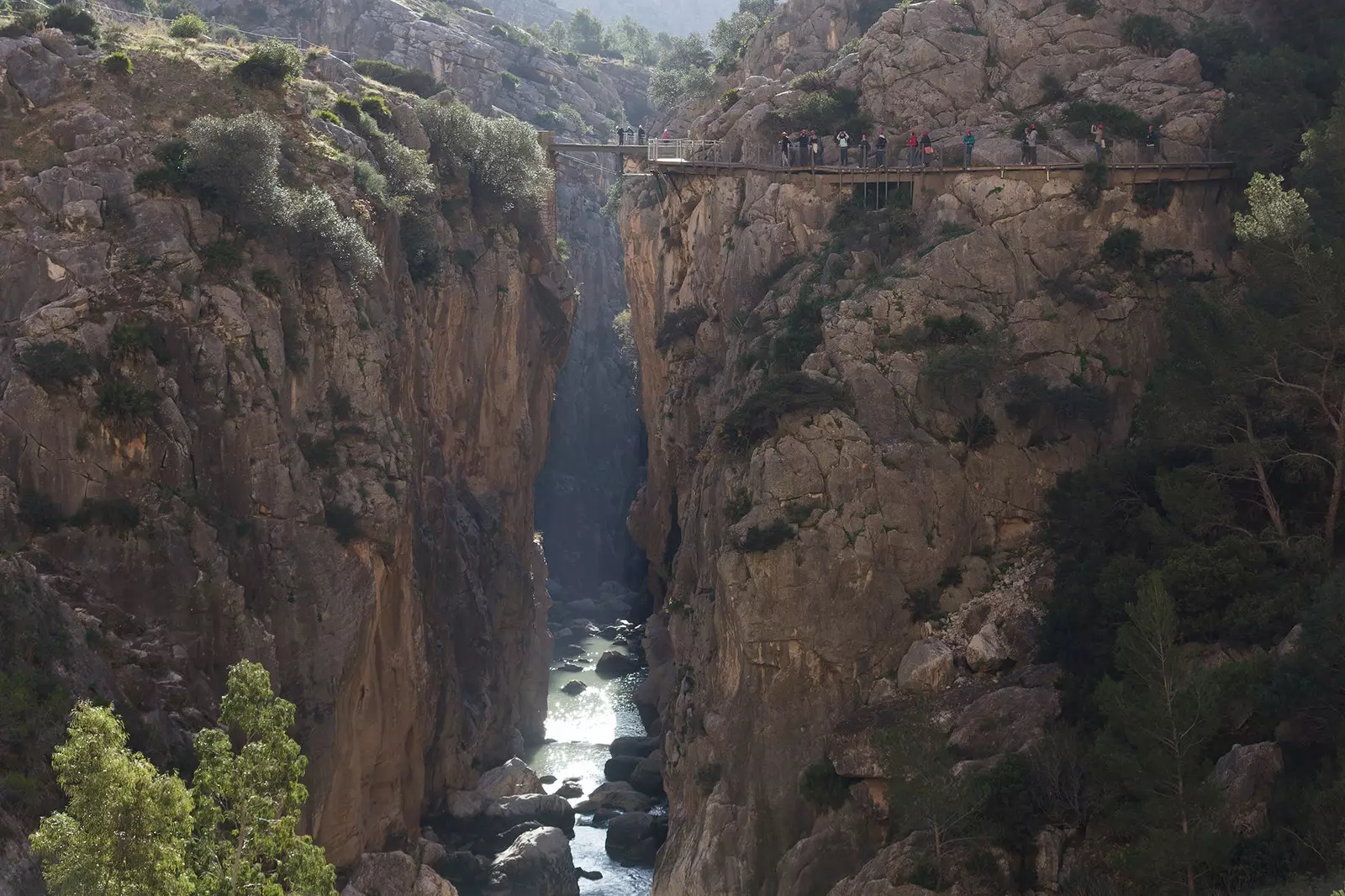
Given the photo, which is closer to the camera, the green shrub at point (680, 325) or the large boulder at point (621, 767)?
the green shrub at point (680, 325)

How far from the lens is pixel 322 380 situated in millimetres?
49656

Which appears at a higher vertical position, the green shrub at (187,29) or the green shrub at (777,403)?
the green shrub at (187,29)

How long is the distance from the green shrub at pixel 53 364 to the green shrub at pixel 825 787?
2273 centimetres

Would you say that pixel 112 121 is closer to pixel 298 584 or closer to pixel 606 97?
pixel 298 584

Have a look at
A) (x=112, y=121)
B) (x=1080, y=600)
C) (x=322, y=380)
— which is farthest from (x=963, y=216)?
(x=112, y=121)

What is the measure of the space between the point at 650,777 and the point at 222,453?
82.2ft

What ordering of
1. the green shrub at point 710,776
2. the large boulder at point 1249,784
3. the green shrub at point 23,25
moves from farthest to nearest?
the green shrub at point 23,25 < the green shrub at point 710,776 < the large boulder at point 1249,784

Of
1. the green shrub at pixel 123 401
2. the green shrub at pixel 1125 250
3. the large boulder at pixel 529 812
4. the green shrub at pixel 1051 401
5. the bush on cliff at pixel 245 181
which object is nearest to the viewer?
the green shrub at pixel 123 401

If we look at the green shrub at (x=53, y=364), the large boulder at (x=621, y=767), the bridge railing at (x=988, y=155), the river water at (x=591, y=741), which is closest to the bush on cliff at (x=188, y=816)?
the green shrub at (x=53, y=364)

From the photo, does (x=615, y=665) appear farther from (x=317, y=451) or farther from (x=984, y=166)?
(x=984, y=166)

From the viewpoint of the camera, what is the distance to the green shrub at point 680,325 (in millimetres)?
62250

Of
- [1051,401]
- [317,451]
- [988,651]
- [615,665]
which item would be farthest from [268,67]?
[615,665]

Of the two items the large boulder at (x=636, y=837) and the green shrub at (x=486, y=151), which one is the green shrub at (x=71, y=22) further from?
the large boulder at (x=636, y=837)

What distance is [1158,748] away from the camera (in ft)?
98.9
